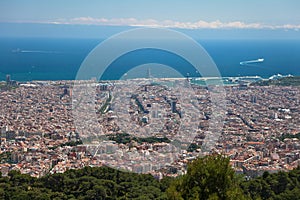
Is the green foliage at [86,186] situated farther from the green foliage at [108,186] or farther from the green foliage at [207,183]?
the green foliage at [207,183]

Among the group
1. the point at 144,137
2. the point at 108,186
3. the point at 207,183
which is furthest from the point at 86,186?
the point at 207,183

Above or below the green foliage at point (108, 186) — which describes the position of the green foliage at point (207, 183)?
above

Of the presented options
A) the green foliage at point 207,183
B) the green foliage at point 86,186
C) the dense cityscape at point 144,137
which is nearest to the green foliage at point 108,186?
the green foliage at point 86,186

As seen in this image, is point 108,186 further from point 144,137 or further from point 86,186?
point 144,137

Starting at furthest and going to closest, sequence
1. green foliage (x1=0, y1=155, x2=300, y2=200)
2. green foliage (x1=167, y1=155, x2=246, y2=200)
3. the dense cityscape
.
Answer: the dense cityscape, green foliage (x1=0, y1=155, x2=300, y2=200), green foliage (x1=167, y1=155, x2=246, y2=200)

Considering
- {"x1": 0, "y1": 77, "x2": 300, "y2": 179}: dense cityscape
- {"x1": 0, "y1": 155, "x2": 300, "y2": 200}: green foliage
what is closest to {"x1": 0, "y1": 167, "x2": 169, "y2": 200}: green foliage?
{"x1": 0, "y1": 155, "x2": 300, "y2": 200}: green foliage

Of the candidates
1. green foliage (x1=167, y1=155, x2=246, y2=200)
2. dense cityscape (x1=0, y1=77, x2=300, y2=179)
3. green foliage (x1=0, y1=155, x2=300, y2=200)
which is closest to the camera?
green foliage (x1=167, y1=155, x2=246, y2=200)

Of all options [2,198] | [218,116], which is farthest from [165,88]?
[2,198]

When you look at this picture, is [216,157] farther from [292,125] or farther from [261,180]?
[292,125]

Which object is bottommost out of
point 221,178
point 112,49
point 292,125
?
point 292,125

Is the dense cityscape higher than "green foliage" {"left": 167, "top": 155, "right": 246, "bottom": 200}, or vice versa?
"green foliage" {"left": 167, "top": 155, "right": 246, "bottom": 200}

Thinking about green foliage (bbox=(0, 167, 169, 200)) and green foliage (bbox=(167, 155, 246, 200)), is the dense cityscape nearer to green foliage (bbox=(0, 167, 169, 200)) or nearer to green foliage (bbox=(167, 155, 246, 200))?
green foliage (bbox=(0, 167, 169, 200))
